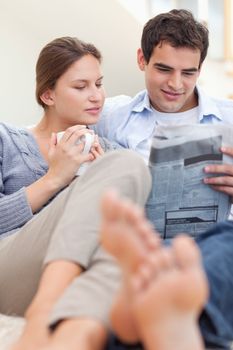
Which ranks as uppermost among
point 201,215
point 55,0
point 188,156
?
point 55,0

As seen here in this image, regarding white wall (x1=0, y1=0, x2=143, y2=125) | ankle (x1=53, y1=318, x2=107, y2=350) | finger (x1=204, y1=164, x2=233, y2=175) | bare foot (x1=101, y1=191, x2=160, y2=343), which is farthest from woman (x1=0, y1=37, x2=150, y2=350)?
white wall (x1=0, y1=0, x2=143, y2=125)

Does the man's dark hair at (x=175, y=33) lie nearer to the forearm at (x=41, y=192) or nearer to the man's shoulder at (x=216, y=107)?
the man's shoulder at (x=216, y=107)

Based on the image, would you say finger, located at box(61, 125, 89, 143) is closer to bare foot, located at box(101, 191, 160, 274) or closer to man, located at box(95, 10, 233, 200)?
man, located at box(95, 10, 233, 200)

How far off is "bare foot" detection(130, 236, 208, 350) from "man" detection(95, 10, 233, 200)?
2.79 feet

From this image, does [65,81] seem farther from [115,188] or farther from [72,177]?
[115,188]

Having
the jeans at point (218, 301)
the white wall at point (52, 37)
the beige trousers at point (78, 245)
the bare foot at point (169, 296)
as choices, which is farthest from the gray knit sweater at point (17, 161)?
the white wall at point (52, 37)

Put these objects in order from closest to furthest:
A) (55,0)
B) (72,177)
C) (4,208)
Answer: (4,208) < (72,177) < (55,0)

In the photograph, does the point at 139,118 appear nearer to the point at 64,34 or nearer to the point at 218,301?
the point at 218,301

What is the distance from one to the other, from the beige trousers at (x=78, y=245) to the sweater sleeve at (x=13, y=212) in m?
0.07

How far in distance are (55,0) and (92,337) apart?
1784 mm

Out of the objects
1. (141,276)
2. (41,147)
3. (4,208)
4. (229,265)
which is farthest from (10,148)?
(141,276)

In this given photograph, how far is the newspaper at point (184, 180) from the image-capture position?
968 millimetres

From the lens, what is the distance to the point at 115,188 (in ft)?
2.31

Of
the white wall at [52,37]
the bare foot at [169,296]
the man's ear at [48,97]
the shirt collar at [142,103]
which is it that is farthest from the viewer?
the white wall at [52,37]
